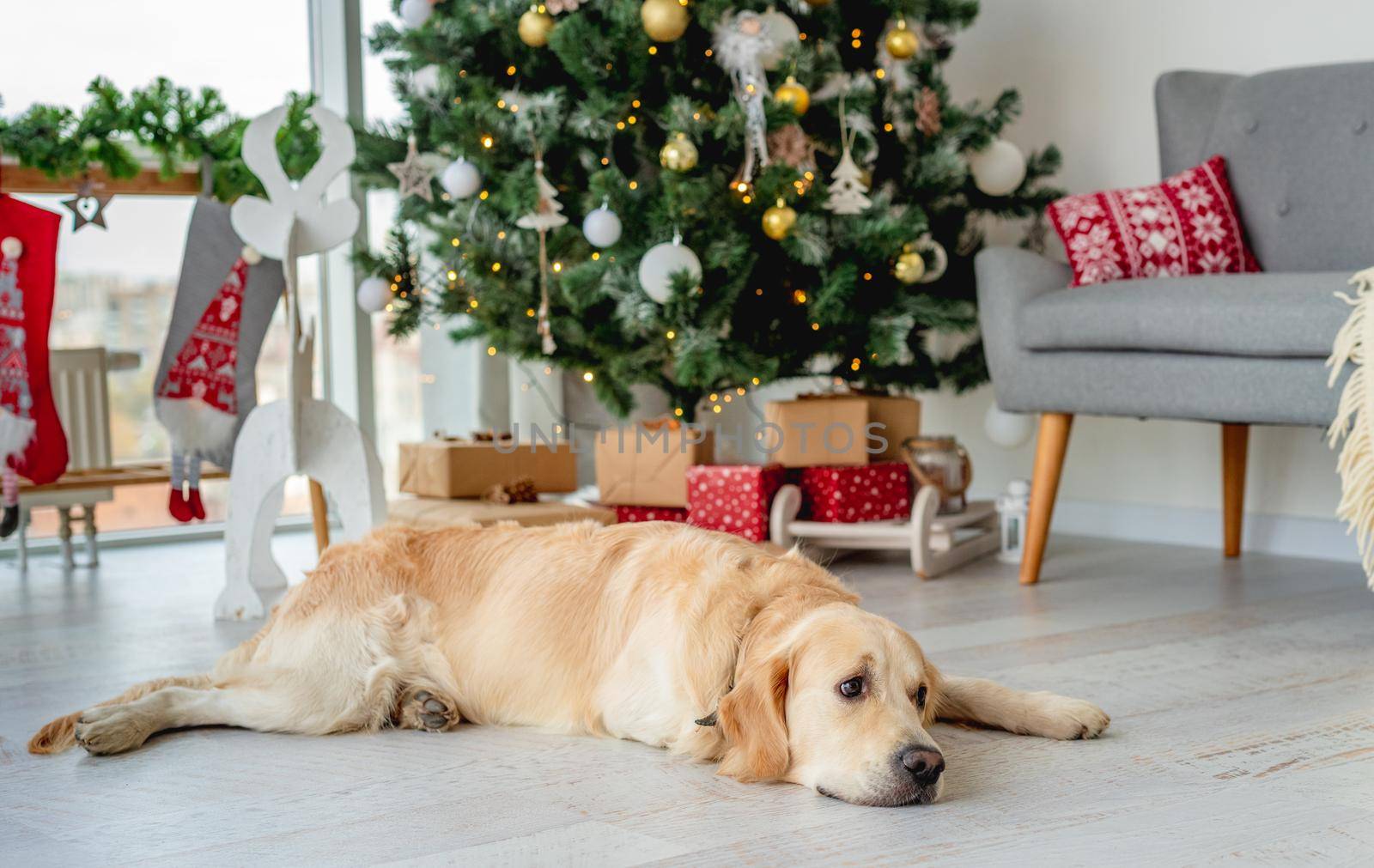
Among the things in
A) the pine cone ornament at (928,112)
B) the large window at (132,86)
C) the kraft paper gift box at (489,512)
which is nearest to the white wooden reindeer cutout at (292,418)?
the kraft paper gift box at (489,512)

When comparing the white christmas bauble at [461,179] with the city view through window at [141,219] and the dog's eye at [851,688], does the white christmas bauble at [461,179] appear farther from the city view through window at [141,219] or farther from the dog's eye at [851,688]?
the dog's eye at [851,688]

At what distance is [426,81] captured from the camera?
353cm

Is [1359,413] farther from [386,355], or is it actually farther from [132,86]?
[132,86]

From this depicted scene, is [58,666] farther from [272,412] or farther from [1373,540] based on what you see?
[1373,540]

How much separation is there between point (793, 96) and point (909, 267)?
0.51 m

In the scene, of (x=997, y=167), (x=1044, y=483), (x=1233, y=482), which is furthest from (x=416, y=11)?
(x=1233, y=482)

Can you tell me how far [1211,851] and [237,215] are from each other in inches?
82.5

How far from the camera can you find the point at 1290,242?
9.90 ft

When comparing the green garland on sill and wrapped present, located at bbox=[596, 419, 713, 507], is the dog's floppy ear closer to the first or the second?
wrapped present, located at bbox=[596, 419, 713, 507]

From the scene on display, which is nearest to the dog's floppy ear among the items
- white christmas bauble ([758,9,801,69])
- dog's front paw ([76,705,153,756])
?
dog's front paw ([76,705,153,756])

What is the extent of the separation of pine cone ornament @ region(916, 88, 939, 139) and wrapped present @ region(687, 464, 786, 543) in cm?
101

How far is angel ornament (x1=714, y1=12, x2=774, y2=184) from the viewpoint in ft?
10.2

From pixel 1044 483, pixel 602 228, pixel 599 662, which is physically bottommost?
pixel 599 662

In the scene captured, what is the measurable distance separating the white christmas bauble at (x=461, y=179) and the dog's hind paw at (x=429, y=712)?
1.77m
